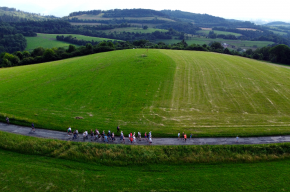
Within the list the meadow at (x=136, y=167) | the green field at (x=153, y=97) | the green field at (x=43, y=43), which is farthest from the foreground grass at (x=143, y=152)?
the green field at (x=43, y=43)

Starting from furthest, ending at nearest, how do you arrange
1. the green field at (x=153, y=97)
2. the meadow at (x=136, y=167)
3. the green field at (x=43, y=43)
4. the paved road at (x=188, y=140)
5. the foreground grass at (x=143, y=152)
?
1. the green field at (x=43, y=43)
2. the green field at (x=153, y=97)
3. the paved road at (x=188, y=140)
4. the foreground grass at (x=143, y=152)
5. the meadow at (x=136, y=167)

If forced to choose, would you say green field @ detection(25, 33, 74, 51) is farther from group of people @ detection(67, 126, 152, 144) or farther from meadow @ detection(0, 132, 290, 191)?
group of people @ detection(67, 126, 152, 144)

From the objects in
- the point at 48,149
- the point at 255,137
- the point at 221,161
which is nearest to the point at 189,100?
the point at 255,137

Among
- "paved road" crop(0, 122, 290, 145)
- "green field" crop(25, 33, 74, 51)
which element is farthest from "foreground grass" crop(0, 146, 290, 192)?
"green field" crop(25, 33, 74, 51)

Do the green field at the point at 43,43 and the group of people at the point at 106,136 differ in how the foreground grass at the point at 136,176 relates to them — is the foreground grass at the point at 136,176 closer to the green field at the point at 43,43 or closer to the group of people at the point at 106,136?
the group of people at the point at 106,136

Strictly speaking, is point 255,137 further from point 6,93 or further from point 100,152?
point 6,93

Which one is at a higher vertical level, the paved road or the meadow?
the paved road
